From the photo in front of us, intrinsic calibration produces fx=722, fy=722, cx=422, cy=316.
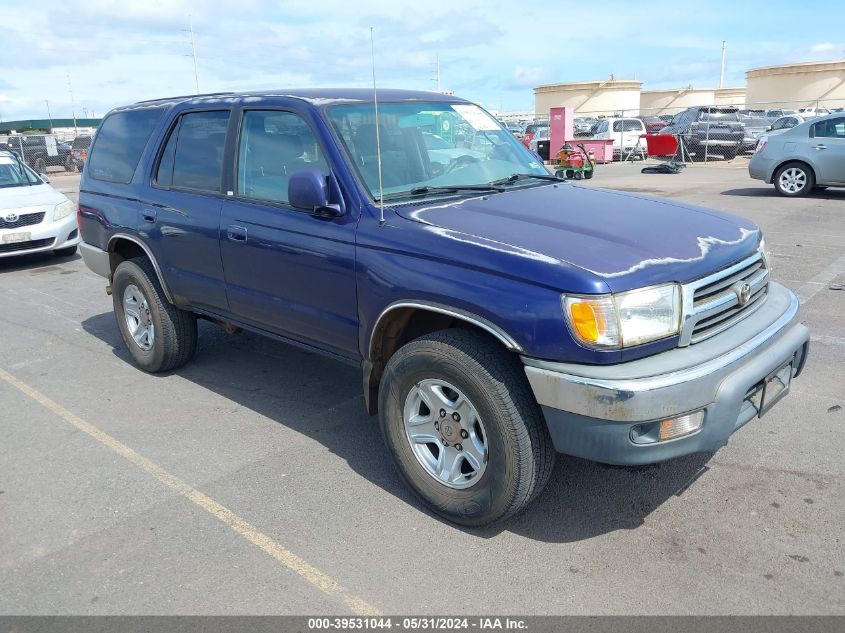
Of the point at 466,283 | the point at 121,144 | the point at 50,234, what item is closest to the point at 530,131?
the point at 50,234

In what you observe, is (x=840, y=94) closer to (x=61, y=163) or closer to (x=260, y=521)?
(x=61, y=163)

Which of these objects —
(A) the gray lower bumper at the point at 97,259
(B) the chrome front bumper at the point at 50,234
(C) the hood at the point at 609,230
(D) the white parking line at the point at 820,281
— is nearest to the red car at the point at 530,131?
(B) the chrome front bumper at the point at 50,234

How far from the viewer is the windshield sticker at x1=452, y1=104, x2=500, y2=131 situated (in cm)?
456

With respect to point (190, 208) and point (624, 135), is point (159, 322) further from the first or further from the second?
point (624, 135)

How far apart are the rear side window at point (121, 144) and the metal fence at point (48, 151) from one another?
27.0m

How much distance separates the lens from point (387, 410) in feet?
11.5

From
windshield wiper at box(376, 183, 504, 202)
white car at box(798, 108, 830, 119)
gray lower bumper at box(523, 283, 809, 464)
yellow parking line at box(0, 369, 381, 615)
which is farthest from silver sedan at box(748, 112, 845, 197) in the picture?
white car at box(798, 108, 830, 119)

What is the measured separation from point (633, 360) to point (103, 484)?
110 inches

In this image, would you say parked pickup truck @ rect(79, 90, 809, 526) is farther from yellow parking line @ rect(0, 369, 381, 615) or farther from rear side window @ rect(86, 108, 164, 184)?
yellow parking line @ rect(0, 369, 381, 615)

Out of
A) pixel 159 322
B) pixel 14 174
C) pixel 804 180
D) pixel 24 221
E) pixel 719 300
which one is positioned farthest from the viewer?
pixel 804 180

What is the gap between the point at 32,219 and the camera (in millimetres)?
9750

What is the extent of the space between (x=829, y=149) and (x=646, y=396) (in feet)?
40.8

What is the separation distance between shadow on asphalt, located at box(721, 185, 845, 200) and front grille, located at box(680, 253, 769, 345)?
11.8m

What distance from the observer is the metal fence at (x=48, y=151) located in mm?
29875
